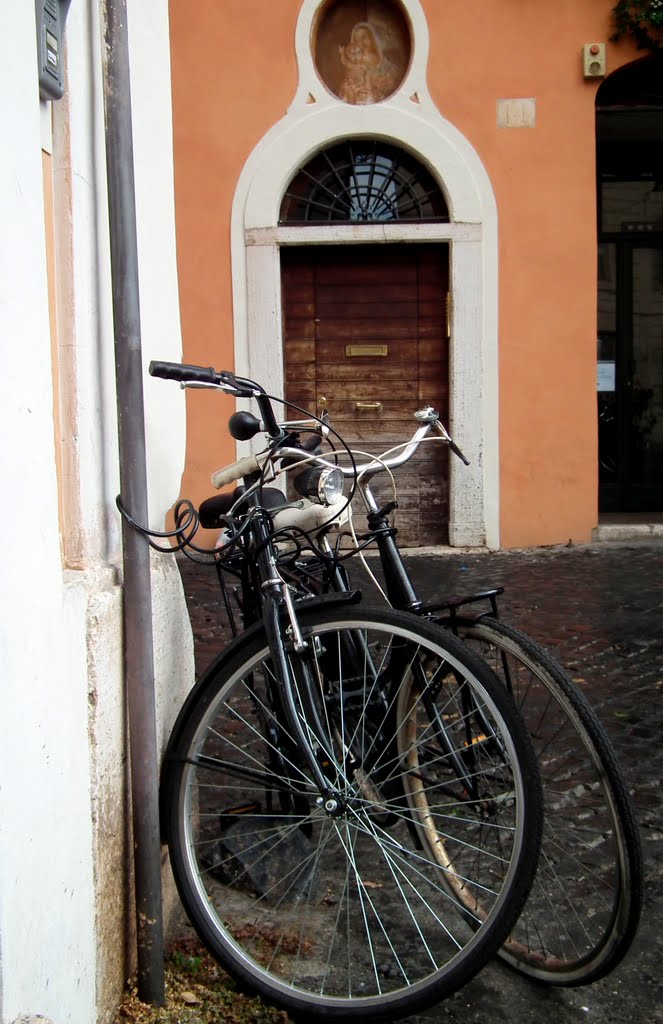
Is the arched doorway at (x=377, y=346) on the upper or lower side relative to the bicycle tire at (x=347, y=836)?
upper

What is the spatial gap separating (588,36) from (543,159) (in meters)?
1.08

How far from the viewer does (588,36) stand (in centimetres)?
877

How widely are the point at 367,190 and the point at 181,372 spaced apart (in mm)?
7147

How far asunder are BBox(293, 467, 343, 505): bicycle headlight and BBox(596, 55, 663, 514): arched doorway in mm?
8908

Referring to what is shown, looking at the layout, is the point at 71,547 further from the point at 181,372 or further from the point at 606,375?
the point at 606,375

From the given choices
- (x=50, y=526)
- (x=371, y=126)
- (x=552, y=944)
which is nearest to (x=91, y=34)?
(x=50, y=526)

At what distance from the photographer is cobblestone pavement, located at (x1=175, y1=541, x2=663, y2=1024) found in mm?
2326

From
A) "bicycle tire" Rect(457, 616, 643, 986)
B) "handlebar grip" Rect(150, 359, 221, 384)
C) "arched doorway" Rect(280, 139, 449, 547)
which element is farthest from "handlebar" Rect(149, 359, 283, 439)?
"arched doorway" Rect(280, 139, 449, 547)

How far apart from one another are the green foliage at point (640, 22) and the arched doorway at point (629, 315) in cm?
191

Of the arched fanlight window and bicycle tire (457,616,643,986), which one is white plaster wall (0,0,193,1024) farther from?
the arched fanlight window

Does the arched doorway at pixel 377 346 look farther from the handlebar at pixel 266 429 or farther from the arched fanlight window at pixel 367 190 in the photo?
the handlebar at pixel 266 429

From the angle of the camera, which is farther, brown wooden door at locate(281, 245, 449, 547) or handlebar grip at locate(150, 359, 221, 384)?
brown wooden door at locate(281, 245, 449, 547)

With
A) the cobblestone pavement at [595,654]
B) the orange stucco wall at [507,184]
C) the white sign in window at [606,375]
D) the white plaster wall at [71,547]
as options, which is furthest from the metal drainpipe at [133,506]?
the white sign in window at [606,375]

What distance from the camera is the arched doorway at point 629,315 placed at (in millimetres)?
10742
